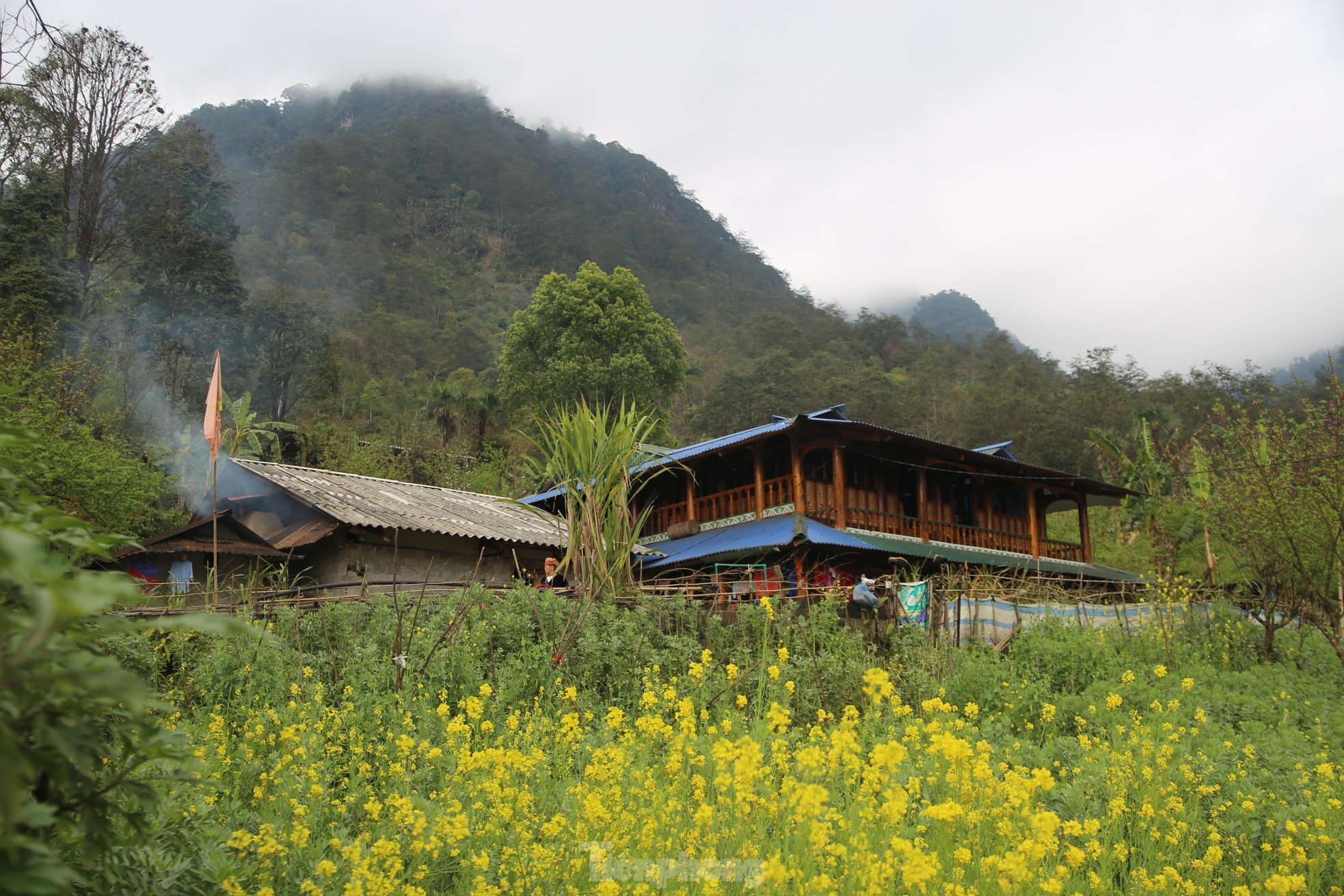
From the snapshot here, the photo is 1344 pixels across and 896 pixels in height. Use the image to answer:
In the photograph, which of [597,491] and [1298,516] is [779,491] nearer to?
[1298,516]

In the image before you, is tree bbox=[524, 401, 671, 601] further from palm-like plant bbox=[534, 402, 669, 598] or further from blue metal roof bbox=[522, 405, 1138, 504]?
blue metal roof bbox=[522, 405, 1138, 504]

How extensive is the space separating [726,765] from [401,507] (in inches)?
455

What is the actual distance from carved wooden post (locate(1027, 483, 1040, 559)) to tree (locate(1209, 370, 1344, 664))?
764 cm

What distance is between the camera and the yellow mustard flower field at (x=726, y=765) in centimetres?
311

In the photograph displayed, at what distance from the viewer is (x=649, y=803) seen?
3869 millimetres

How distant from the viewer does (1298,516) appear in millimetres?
10125

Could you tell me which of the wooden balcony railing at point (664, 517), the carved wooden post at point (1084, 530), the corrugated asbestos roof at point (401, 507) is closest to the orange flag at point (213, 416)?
the corrugated asbestos roof at point (401, 507)

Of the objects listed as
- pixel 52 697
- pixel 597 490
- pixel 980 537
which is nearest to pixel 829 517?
pixel 980 537

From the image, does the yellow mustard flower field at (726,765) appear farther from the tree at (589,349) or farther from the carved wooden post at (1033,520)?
the tree at (589,349)

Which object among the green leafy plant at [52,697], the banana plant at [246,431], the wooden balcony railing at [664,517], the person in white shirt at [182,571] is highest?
the banana plant at [246,431]

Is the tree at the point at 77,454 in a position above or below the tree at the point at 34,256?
below

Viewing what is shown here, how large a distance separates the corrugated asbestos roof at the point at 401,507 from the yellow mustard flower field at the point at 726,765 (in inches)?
202

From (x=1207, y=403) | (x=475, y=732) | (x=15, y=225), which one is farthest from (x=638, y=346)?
(x=475, y=732)

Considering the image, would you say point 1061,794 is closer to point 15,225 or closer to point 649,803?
point 649,803
